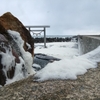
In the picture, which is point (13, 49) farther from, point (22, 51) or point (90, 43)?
point (90, 43)

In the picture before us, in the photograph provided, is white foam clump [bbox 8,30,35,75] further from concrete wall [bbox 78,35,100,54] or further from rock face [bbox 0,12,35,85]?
concrete wall [bbox 78,35,100,54]

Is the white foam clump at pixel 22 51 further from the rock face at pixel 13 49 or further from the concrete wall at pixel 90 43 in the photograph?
the concrete wall at pixel 90 43

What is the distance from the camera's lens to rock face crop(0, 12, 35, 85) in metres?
5.39

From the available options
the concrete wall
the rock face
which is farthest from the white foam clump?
the concrete wall

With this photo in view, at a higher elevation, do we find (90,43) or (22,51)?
(90,43)

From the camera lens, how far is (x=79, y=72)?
3.95m

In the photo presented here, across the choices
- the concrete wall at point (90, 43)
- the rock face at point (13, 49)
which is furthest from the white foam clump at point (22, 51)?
the concrete wall at point (90, 43)

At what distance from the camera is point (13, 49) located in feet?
21.0

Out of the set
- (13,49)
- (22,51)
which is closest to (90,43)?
(22,51)

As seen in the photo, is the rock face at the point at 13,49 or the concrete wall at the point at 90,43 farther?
the concrete wall at the point at 90,43

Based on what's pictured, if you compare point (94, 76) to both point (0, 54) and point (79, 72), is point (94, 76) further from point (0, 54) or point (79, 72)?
point (0, 54)

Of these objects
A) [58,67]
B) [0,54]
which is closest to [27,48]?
[0,54]

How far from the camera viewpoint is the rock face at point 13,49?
212 inches

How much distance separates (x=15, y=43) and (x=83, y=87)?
4.25 m
